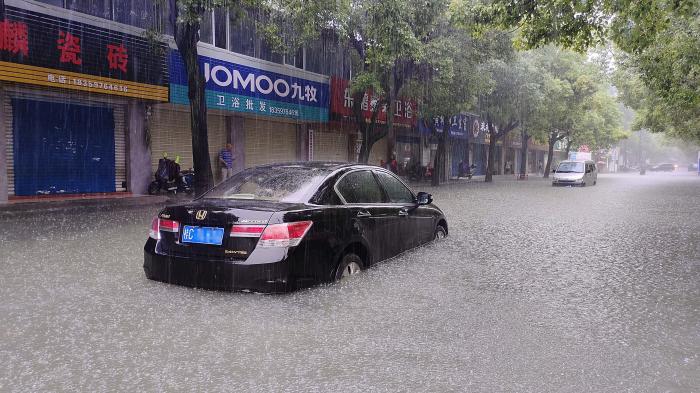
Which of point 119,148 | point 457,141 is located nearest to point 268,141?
point 119,148

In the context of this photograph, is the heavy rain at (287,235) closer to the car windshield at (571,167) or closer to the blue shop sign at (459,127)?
the blue shop sign at (459,127)

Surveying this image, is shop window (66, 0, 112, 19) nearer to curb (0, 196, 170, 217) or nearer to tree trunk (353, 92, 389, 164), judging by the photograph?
curb (0, 196, 170, 217)

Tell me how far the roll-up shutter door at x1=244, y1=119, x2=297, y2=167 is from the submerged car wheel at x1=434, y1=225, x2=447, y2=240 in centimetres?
1325

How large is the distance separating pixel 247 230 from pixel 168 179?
1260cm

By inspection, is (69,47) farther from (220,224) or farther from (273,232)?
(273,232)

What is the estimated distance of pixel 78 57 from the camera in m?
12.7

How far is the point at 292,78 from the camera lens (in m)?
20.5

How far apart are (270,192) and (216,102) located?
12.8m

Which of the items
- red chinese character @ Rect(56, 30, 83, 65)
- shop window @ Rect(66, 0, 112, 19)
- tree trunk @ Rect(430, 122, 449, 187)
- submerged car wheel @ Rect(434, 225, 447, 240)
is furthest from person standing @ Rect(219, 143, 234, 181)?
tree trunk @ Rect(430, 122, 449, 187)

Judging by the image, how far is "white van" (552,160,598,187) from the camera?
3028cm

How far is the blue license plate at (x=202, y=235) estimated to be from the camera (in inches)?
185

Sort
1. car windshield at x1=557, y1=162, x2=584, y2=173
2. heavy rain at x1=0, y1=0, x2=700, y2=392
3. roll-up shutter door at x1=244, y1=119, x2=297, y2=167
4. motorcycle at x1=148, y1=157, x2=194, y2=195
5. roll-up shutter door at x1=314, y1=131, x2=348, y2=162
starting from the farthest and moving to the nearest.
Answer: car windshield at x1=557, y1=162, x2=584, y2=173
roll-up shutter door at x1=314, y1=131, x2=348, y2=162
roll-up shutter door at x1=244, y1=119, x2=297, y2=167
motorcycle at x1=148, y1=157, x2=194, y2=195
heavy rain at x1=0, y1=0, x2=700, y2=392

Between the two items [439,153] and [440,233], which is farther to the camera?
[439,153]

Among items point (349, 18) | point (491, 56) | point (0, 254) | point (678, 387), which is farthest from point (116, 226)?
point (491, 56)
